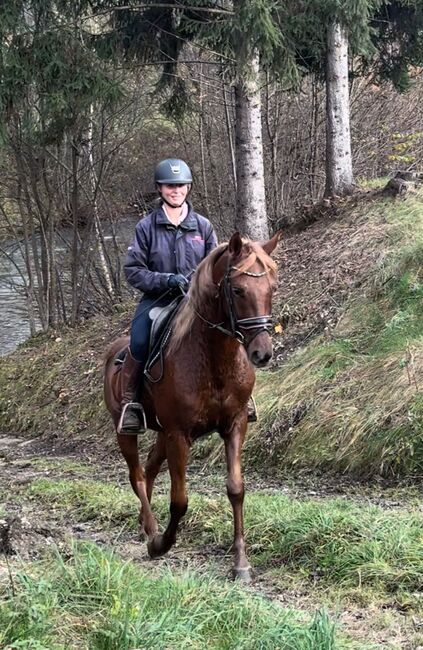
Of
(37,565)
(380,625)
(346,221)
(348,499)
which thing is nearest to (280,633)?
(380,625)

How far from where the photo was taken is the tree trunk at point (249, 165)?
12594mm

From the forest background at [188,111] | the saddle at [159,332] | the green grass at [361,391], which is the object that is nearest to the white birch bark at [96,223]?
the forest background at [188,111]

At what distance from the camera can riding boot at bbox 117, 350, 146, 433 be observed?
6.35 m

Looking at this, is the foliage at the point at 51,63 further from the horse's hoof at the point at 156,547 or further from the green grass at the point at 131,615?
the green grass at the point at 131,615

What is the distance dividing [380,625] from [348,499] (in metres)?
2.72

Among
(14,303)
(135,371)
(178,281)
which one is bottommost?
(14,303)

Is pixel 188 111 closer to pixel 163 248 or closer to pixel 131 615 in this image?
pixel 163 248

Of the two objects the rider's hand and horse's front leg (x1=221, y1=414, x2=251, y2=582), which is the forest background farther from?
horse's front leg (x1=221, y1=414, x2=251, y2=582)

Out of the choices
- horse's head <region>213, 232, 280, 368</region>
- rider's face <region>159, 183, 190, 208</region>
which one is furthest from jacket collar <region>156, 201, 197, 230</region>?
horse's head <region>213, 232, 280, 368</region>

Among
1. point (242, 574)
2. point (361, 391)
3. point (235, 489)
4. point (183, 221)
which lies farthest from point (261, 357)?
point (361, 391)

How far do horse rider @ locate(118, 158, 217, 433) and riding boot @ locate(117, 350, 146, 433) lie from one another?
14 millimetres

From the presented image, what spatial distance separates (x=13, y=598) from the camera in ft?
11.5

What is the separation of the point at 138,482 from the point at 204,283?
7.53 feet

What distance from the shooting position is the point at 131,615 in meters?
3.55
